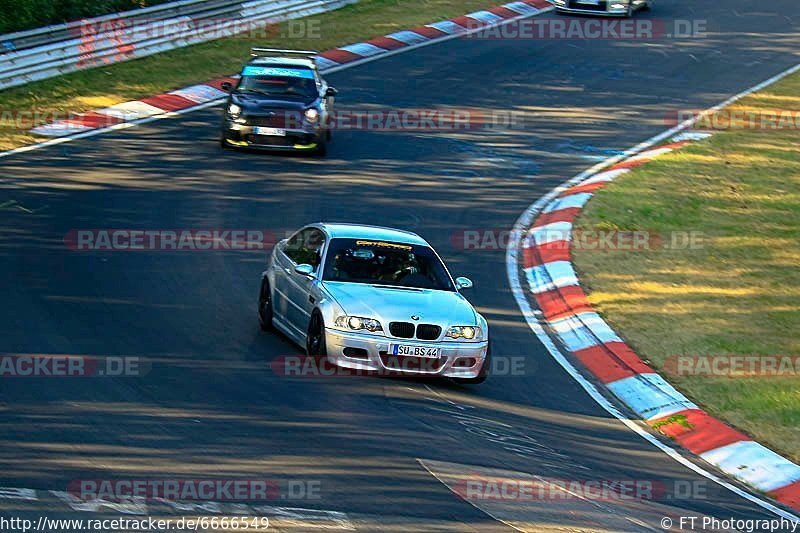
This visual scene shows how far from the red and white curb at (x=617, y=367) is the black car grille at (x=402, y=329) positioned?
2512 mm

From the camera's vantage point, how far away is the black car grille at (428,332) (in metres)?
12.3

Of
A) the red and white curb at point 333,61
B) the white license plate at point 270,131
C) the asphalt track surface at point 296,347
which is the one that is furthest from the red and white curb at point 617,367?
the red and white curb at point 333,61

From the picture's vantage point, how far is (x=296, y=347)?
13578 mm

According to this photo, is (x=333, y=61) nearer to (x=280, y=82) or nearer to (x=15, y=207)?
(x=280, y=82)

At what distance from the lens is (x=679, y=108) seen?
92.4 feet

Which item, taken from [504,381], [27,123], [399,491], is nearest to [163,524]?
[399,491]

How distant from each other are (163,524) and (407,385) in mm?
4381

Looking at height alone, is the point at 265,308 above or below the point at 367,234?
below

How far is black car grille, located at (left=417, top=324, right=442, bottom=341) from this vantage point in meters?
12.3

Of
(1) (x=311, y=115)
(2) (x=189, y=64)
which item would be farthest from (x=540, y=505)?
(2) (x=189, y=64)

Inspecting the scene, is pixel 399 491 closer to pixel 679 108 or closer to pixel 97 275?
pixel 97 275

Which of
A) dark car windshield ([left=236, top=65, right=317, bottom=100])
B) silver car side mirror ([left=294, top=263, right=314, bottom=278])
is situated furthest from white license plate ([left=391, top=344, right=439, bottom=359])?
dark car windshield ([left=236, top=65, right=317, bottom=100])

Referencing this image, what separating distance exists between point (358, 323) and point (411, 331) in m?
0.51

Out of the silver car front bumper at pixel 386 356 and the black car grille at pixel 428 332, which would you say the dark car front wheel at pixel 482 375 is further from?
the black car grille at pixel 428 332
